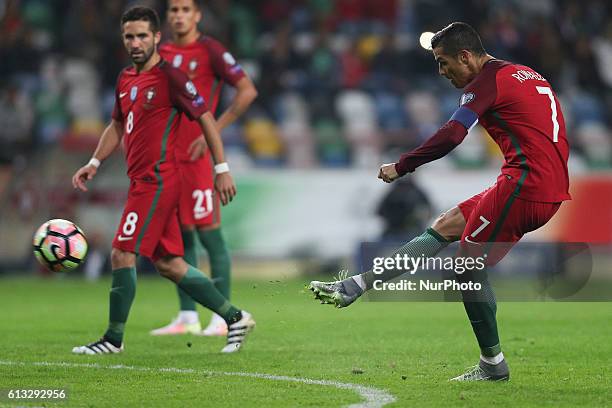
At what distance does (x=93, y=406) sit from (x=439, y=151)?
7.51 feet

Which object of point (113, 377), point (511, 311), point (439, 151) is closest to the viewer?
point (439, 151)

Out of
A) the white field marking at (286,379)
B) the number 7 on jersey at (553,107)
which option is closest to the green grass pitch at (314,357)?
the white field marking at (286,379)

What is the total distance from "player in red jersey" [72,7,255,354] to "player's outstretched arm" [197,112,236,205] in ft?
0.05

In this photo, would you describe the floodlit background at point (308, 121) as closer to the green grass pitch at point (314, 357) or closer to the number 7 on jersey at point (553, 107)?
the green grass pitch at point (314, 357)

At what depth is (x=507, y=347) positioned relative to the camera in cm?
891

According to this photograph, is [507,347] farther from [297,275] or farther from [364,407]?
[297,275]

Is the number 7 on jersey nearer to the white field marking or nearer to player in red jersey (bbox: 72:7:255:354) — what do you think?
the white field marking

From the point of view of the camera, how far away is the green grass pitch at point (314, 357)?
21.2ft

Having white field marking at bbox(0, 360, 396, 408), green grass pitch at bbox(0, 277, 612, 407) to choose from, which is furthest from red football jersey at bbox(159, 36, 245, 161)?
white field marking at bbox(0, 360, 396, 408)

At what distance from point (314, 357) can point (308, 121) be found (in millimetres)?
10455

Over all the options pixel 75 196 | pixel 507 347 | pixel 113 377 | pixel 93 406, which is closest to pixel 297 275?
pixel 75 196

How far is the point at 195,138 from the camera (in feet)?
32.6

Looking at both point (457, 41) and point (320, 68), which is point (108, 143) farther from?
point (320, 68)

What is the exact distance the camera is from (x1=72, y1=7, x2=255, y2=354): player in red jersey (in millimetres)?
8336
